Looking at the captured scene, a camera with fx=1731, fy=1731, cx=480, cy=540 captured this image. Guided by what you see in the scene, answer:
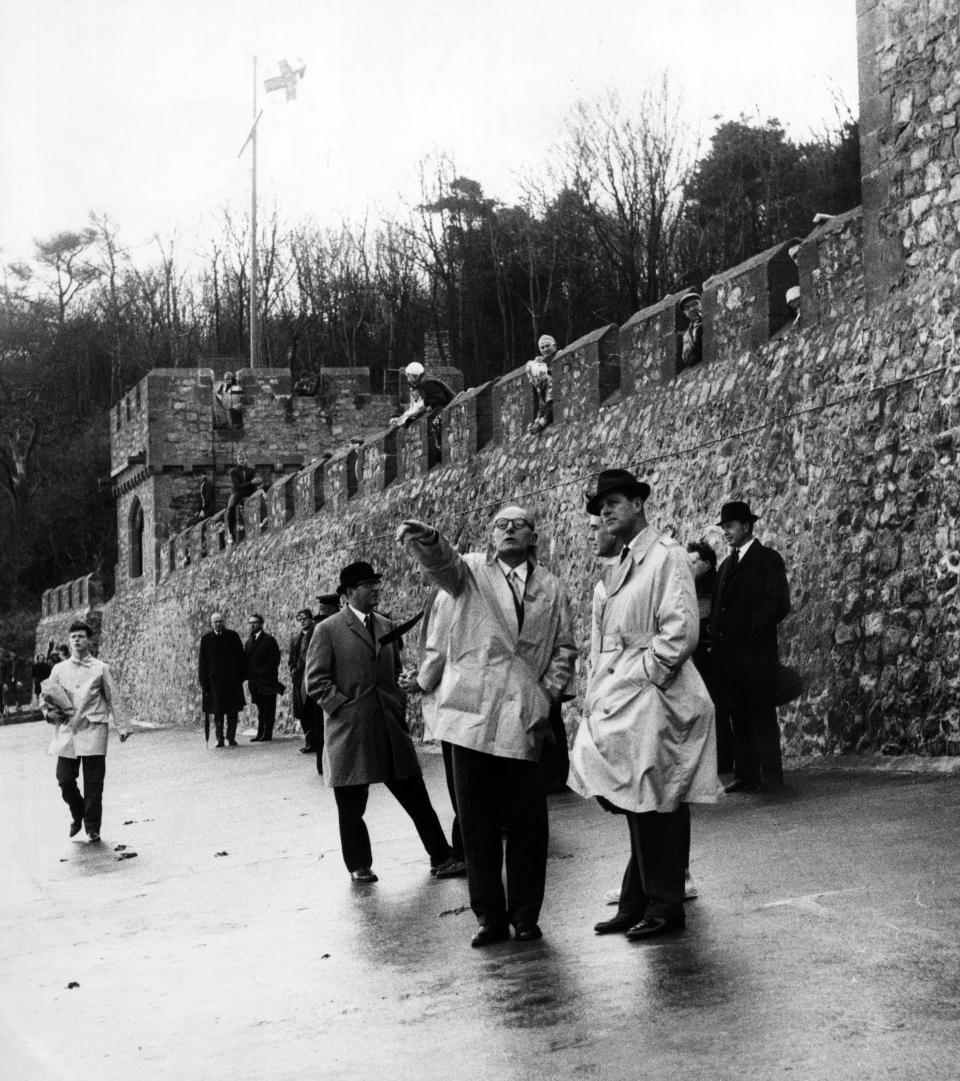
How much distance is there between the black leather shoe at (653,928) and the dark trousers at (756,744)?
3.72 meters

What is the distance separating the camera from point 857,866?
21.8ft

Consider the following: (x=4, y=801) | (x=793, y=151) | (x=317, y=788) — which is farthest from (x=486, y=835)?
(x=793, y=151)

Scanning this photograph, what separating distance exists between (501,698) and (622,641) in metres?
0.62

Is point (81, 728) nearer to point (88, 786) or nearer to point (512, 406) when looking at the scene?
point (88, 786)

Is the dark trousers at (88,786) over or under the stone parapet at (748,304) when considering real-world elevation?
under

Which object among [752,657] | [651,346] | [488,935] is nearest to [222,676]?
[651,346]

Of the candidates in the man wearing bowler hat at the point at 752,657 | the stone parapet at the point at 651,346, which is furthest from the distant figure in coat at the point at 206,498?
the man wearing bowler hat at the point at 752,657

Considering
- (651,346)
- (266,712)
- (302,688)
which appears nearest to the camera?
Answer: (651,346)

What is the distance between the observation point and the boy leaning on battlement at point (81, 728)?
448 inches

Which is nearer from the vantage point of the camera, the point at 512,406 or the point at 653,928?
the point at 653,928

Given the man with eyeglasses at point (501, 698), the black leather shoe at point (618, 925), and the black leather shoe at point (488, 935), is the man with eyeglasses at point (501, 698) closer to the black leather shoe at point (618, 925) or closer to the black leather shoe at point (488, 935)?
the black leather shoe at point (488, 935)

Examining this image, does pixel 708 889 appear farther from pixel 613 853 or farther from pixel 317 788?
pixel 317 788

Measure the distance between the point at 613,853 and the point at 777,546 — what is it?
4.00 metres

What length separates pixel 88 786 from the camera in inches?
449
